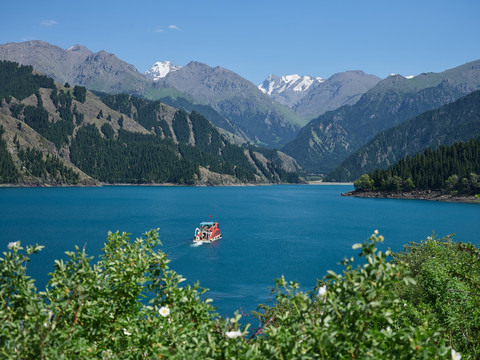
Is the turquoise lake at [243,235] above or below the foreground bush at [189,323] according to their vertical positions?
below

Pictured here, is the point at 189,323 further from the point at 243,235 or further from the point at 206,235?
the point at 243,235

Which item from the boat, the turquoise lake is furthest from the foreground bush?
the boat

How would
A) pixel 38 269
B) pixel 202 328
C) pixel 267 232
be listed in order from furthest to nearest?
pixel 267 232 < pixel 38 269 < pixel 202 328

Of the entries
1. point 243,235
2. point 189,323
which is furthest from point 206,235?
point 189,323

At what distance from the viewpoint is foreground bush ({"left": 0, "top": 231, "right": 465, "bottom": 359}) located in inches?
259

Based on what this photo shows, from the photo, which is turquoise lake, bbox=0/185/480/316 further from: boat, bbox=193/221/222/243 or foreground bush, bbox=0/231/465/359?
foreground bush, bbox=0/231/465/359

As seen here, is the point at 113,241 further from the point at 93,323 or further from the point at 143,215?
the point at 143,215

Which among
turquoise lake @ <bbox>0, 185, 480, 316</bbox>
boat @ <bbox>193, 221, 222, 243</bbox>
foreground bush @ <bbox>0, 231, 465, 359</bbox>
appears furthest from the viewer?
boat @ <bbox>193, 221, 222, 243</bbox>

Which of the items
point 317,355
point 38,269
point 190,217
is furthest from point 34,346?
point 190,217

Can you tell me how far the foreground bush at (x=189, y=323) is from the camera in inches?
259

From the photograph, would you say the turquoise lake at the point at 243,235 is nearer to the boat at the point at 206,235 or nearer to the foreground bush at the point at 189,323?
the boat at the point at 206,235

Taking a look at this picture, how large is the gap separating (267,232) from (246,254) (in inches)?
1036

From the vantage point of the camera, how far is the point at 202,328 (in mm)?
9234

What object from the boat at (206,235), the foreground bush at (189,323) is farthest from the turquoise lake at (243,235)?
the foreground bush at (189,323)
